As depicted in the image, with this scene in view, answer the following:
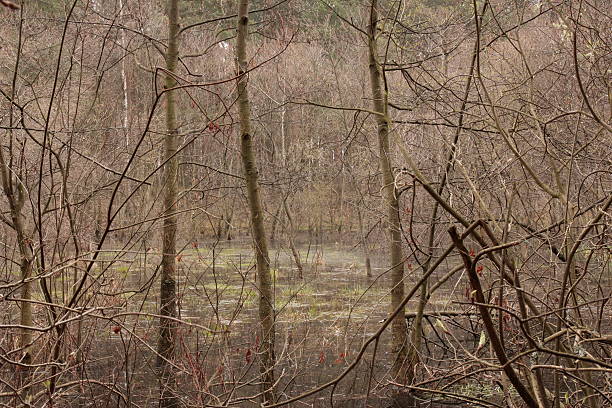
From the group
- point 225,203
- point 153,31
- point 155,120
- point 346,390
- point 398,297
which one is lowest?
point 346,390

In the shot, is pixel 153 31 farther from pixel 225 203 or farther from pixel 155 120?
pixel 225 203

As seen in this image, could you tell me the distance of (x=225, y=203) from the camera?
2338cm

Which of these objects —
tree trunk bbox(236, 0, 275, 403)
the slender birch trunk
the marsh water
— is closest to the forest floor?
the marsh water

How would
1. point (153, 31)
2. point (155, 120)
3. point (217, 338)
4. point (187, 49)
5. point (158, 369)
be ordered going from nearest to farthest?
point (158, 369), point (217, 338), point (153, 31), point (155, 120), point (187, 49)

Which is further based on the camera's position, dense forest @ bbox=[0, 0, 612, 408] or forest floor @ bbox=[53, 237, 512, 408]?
forest floor @ bbox=[53, 237, 512, 408]

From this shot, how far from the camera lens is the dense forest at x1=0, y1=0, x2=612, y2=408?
3445 millimetres

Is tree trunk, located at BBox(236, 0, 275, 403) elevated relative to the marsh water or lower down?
elevated

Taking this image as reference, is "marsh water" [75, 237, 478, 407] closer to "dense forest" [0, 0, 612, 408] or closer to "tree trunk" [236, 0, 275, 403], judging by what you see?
"dense forest" [0, 0, 612, 408]

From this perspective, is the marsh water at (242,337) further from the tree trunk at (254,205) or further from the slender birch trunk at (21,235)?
the slender birch trunk at (21,235)

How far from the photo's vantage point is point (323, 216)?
25.6 m

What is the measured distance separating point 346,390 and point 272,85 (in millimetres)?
16626

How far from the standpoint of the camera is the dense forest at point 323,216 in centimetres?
345

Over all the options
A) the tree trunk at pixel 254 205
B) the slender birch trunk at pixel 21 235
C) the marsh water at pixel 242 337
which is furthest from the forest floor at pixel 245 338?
the slender birch trunk at pixel 21 235

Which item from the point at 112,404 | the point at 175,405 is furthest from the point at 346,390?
the point at 112,404
